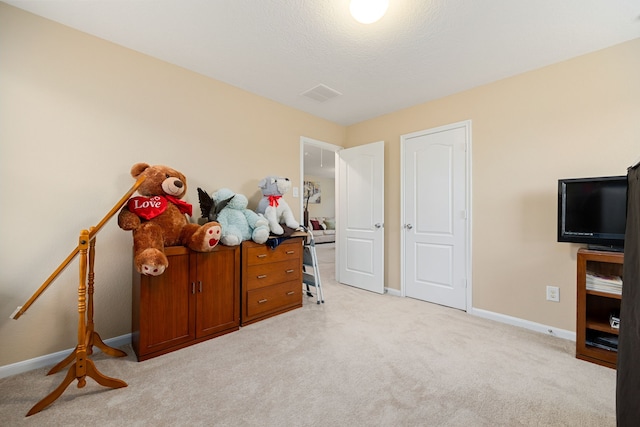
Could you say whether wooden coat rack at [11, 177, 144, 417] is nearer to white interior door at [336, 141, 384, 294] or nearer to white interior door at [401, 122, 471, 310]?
white interior door at [336, 141, 384, 294]

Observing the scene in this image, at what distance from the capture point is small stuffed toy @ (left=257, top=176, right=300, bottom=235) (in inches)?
104

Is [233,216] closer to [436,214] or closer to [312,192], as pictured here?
[436,214]

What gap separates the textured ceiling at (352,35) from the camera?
166 cm

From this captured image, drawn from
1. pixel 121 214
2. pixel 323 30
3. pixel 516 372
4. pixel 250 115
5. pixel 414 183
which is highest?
pixel 323 30

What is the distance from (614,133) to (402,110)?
1.91 metres

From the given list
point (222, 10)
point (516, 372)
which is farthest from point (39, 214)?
point (516, 372)

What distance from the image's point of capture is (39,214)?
5.81 feet

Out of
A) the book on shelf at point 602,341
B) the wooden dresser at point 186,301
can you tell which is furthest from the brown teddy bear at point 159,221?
the book on shelf at point 602,341

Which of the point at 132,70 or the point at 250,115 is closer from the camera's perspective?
the point at 132,70

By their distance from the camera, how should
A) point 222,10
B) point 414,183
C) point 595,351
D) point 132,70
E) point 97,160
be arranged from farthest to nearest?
point 414,183
point 132,70
point 97,160
point 595,351
point 222,10

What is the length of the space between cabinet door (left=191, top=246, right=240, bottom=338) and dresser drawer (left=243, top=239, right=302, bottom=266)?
0.13 metres

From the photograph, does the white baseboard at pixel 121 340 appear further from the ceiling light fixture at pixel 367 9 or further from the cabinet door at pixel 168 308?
the ceiling light fixture at pixel 367 9

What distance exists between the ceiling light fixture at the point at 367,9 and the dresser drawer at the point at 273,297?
7.62 feet

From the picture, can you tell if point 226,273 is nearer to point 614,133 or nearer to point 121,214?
point 121,214
